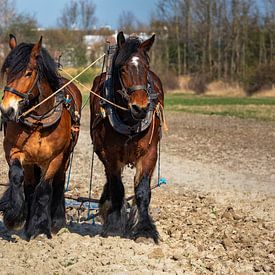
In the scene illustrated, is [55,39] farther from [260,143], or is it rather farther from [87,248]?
[87,248]

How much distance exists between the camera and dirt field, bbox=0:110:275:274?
577 centimetres

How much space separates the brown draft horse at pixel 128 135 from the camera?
6605 millimetres

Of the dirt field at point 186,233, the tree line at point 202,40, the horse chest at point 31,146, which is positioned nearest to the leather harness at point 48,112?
the horse chest at point 31,146

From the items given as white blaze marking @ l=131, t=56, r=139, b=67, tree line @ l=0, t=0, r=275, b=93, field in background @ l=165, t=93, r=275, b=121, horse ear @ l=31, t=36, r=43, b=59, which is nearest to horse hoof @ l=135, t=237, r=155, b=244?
white blaze marking @ l=131, t=56, r=139, b=67

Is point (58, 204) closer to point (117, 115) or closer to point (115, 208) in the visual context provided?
A: point (115, 208)

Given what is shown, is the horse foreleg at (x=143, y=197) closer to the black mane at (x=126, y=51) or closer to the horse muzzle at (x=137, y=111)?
the horse muzzle at (x=137, y=111)

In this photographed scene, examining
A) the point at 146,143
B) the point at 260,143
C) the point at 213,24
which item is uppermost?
the point at 213,24

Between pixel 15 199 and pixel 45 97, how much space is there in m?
1.10

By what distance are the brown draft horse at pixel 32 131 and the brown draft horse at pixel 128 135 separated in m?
0.47

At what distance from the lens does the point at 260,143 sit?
17.2 meters

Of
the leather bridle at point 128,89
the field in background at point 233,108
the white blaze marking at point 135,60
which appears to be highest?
the white blaze marking at point 135,60

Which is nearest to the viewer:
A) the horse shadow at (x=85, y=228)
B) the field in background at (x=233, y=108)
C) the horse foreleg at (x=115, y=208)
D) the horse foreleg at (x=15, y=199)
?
the horse foreleg at (x=15, y=199)

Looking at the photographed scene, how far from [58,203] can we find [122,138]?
1.34 metres

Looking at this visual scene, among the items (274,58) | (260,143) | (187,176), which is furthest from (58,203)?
(274,58)
